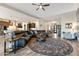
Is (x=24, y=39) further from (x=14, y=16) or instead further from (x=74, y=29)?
(x=74, y=29)

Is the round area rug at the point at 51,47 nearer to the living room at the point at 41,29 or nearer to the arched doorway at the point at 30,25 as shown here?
the living room at the point at 41,29

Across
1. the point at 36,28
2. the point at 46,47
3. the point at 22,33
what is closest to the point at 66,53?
the point at 46,47

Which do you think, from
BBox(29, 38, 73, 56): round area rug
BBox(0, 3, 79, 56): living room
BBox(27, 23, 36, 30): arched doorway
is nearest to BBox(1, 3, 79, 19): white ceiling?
BBox(0, 3, 79, 56): living room

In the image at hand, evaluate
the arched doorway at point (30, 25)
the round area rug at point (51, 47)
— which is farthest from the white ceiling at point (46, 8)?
the round area rug at point (51, 47)

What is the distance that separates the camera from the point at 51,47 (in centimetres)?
256

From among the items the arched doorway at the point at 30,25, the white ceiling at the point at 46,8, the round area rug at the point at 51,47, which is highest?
the white ceiling at the point at 46,8

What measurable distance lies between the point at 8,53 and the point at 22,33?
1.76 ft

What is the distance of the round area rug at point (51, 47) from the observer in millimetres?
2543

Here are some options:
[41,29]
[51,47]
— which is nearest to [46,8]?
[41,29]

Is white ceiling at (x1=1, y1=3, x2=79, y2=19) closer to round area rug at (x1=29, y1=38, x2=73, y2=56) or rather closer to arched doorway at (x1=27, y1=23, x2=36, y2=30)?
arched doorway at (x1=27, y1=23, x2=36, y2=30)

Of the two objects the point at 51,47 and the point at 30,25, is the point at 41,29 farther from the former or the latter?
the point at 51,47

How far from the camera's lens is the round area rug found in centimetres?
254

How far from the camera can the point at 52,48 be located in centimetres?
256

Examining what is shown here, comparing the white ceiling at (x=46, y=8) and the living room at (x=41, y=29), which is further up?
the white ceiling at (x=46, y=8)
